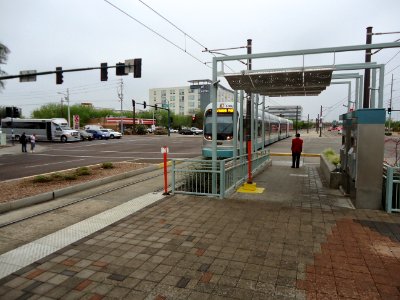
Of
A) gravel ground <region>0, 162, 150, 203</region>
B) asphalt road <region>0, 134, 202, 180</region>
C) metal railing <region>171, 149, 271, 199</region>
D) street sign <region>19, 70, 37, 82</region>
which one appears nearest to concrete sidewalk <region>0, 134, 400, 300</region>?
metal railing <region>171, 149, 271, 199</region>

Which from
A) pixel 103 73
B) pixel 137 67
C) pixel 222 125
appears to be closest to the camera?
pixel 222 125

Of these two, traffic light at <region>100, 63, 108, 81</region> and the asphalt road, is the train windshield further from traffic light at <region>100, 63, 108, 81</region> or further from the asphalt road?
traffic light at <region>100, 63, 108, 81</region>

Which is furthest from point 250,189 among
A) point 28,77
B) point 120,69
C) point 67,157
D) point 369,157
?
point 28,77

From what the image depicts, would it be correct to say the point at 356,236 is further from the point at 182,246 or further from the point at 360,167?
the point at 182,246

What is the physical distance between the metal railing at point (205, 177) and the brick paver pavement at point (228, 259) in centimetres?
149

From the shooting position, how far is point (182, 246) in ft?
16.7

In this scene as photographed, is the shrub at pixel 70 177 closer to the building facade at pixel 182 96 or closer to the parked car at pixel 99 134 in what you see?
the parked car at pixel 99 134

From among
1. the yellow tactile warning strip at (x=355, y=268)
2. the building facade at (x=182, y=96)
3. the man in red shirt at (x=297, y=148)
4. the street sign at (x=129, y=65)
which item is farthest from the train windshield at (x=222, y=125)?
the building facade at (x=182, y=96)

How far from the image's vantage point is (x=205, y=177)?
8.94 meters

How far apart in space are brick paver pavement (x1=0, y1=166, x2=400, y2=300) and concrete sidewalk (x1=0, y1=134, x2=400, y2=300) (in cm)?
1

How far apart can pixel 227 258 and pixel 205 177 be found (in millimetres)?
4428

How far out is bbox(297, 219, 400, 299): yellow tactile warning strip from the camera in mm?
3662

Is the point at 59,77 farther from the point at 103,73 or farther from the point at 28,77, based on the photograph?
the point at 103,73

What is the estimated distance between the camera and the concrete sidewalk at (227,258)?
3.76 m
